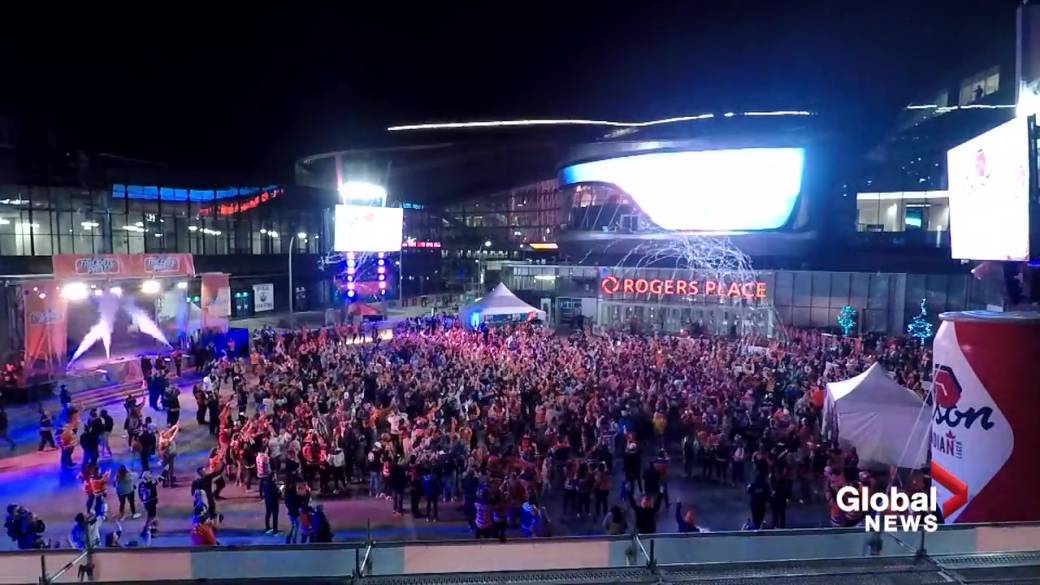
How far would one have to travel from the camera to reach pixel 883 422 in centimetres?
1204

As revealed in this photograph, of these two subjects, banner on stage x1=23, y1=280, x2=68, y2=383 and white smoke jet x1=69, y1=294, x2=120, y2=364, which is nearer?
banner on stage x1=23, y1=280, x2=68, y2=383

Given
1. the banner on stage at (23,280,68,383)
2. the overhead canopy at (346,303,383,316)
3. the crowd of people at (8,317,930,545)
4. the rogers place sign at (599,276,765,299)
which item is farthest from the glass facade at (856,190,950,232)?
the banner on stage at (23,280,68,383)

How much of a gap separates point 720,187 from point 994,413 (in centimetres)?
3832

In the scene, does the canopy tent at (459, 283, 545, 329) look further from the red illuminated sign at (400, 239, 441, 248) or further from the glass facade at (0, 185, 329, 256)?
the red illuminated sign at (400, 239, 441, 248)

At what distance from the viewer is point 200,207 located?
127 feet

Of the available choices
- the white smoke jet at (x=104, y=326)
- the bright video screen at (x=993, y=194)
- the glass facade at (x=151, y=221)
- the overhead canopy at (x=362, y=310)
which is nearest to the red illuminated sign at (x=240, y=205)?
the glass facade at (x=151, y=221)

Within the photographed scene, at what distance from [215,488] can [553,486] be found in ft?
19.1

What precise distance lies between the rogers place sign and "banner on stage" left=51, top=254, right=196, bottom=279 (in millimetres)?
20564

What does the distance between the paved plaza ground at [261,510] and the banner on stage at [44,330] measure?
18.4 ft

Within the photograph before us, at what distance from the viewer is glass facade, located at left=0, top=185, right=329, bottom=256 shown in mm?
31031

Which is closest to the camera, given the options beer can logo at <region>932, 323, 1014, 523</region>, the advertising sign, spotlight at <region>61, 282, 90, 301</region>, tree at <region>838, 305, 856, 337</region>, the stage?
beer can logo at <region>932, 323, 1014, 523</region>

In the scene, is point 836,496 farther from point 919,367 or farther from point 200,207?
point 200,207

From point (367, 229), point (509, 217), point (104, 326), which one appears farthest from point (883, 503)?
point (509, 217)

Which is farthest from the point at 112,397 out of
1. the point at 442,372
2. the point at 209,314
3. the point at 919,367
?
the point at 919,367
